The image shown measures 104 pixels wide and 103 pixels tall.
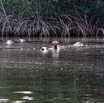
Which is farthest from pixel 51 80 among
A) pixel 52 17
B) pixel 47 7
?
pixel 47 7

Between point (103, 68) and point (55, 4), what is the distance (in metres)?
19.0

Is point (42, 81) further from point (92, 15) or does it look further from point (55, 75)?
point (92, 15)

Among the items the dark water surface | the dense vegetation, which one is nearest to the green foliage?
the dense vegetation

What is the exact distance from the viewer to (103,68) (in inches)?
496

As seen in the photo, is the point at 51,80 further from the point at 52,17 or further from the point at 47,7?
the point at 47,7

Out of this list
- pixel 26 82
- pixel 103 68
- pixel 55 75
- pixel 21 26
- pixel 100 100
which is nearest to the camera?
pixel 100 100

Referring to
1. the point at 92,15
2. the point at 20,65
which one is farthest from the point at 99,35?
the point at 20,65

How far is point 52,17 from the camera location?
30.9m

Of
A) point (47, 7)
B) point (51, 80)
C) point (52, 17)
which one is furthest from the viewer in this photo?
point (47, 7)

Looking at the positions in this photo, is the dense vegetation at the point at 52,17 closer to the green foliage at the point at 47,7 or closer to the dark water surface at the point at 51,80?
the green foliage at the point at 47,7

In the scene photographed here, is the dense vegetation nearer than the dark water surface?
No

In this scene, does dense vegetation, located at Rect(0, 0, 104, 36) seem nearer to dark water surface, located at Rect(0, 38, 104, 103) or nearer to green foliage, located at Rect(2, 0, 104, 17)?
green foliage, located at Rect(2, 0, 104, 17)

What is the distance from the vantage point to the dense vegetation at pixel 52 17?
2955cm

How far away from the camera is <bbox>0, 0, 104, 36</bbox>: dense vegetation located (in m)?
29.5
